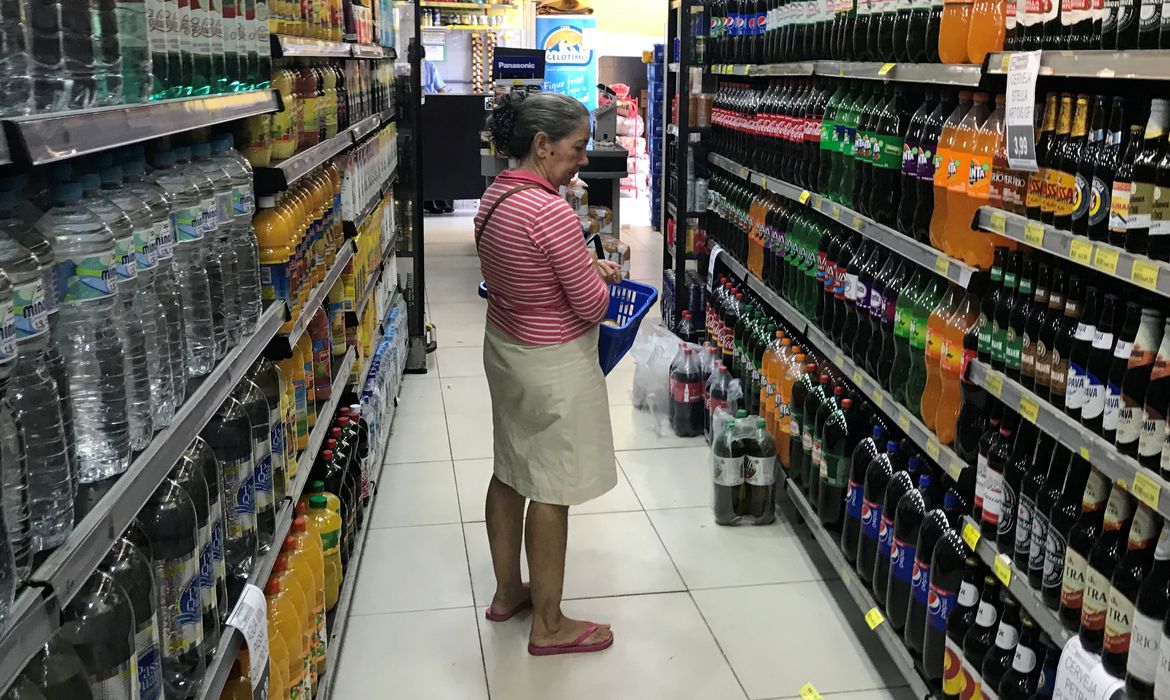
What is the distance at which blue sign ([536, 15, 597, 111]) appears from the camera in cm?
1515

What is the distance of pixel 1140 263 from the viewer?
1997 millimetres

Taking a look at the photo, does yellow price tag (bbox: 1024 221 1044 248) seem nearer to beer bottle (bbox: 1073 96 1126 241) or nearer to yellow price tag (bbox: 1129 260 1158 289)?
beer bottle (bbox: 1073 96 1126 241)

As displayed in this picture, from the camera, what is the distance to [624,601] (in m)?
3.77

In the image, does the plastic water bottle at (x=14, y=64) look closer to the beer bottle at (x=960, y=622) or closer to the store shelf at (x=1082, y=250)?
the store shelf at (x=1082, y=250)

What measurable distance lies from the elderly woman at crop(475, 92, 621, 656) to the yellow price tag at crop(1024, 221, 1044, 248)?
1.16m

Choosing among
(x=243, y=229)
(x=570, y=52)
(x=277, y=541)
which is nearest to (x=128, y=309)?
(x=243, y=229)

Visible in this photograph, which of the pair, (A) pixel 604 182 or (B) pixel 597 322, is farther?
(A) pixel 604 182

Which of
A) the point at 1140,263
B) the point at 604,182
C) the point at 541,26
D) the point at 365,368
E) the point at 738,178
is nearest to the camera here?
the point at 1140,263

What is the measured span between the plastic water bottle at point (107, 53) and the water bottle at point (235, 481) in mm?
881

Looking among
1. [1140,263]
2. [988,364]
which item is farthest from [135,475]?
[988,364]

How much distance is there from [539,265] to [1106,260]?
1473 millimetres

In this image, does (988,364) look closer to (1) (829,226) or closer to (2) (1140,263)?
(2) (1140,263)

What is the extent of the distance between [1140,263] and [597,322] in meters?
→ 1.55

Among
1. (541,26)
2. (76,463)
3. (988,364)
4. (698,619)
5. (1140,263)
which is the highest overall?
(541,26)
